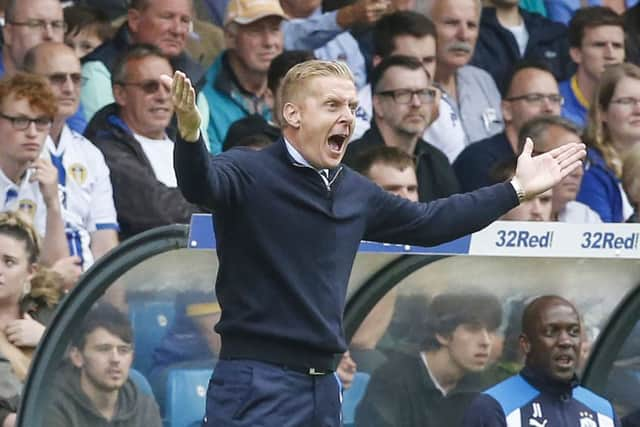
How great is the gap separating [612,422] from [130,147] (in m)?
2.87

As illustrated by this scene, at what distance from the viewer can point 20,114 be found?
25.8 feet

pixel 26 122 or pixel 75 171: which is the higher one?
pixel 26 122

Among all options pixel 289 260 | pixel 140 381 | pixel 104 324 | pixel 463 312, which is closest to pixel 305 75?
pixel 289 260

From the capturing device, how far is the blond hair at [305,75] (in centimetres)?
511

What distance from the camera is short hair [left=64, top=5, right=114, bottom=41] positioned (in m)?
9.16

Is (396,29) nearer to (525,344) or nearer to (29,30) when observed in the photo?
(29,30)

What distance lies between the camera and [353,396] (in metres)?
7.29

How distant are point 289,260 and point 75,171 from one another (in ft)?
10.9

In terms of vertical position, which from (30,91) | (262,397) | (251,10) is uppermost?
(251,10)

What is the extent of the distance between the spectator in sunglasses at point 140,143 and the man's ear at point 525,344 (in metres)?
1.87

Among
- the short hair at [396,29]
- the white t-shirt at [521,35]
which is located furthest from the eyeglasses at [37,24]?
the white t-shirt at [521,35]

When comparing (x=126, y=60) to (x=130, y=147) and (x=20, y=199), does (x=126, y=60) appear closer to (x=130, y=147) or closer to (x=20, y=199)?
(x=130, y=147)

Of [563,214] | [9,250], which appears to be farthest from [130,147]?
[563,214]

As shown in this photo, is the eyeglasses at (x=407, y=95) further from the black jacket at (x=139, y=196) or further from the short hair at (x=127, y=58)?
the black jacket at (x=139, y=196)
